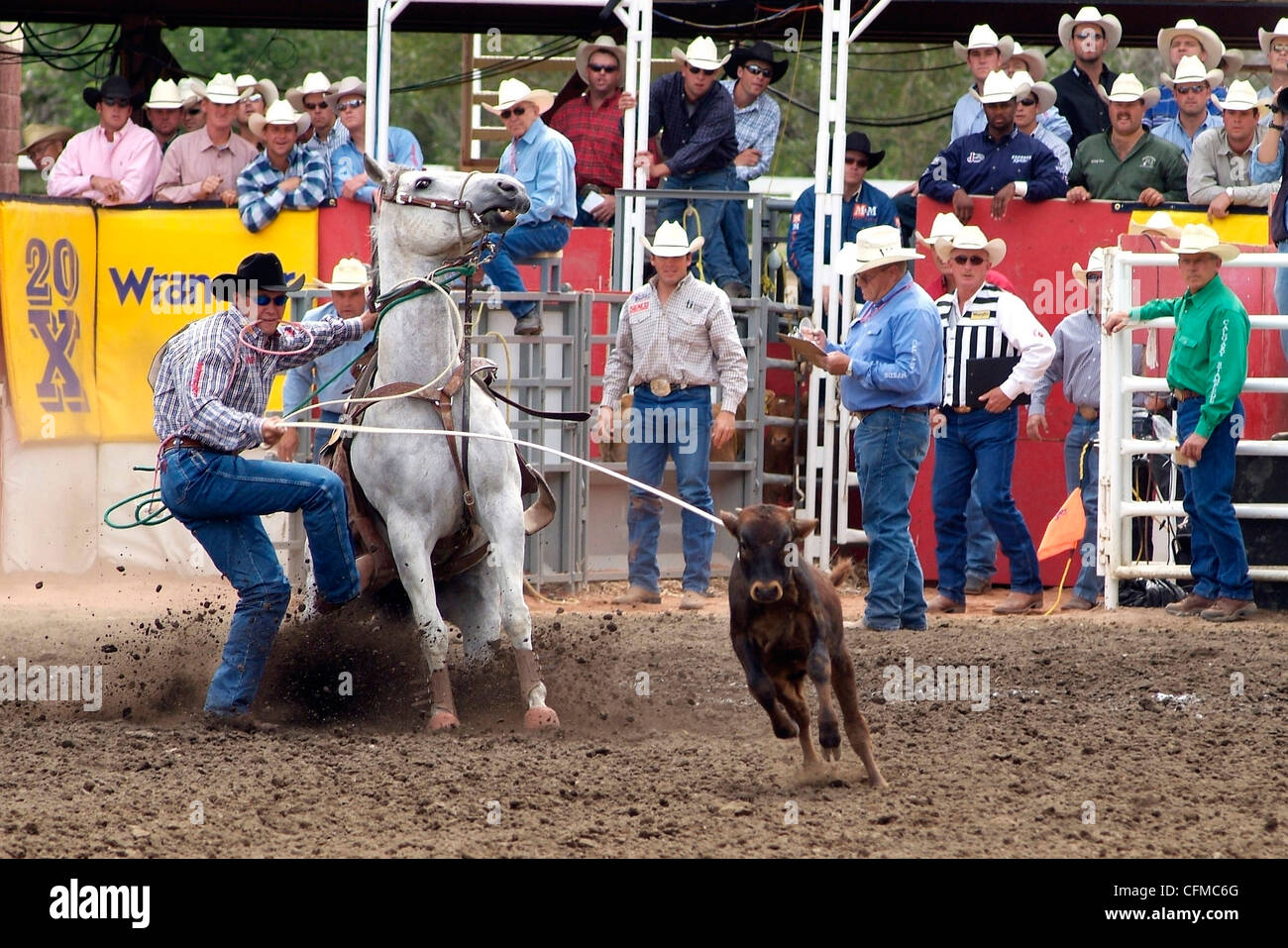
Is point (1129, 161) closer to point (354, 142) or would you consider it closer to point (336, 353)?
point (336, 353)

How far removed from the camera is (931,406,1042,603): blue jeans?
1032 cm

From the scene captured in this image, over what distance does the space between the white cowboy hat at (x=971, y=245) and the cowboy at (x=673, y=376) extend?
1.35 m

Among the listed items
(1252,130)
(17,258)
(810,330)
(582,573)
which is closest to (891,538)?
(810,330)

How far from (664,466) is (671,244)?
1.40 metres

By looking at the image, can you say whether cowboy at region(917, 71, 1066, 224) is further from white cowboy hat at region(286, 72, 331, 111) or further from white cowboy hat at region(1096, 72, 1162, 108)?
white cowboy hat at region(286, 72, 331, 111)

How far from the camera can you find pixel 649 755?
22.4 feet

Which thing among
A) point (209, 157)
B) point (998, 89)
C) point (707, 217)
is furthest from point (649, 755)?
point (209, 157)

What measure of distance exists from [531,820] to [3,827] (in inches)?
65.9

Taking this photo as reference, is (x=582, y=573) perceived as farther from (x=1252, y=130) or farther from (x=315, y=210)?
(x=1252, y=130)

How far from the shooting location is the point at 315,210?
1238cm

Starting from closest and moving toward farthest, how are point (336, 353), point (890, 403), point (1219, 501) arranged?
point (890, 403), point (1219, 501), point (336, 353)

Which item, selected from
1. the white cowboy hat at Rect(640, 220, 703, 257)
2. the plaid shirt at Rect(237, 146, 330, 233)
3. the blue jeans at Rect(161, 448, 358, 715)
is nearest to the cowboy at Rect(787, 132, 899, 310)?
the white cowboy hat at Rect(640, 220, 703, 257)

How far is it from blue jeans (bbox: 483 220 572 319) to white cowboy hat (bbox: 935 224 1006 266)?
2.59 metres

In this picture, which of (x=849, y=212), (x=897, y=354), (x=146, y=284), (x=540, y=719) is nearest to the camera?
(x=540, y=719)
